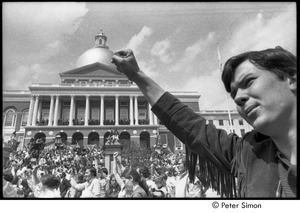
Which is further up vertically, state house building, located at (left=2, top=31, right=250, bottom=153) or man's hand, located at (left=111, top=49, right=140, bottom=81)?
state house building, located at (left=2, top=31, right=250, bottom=153)

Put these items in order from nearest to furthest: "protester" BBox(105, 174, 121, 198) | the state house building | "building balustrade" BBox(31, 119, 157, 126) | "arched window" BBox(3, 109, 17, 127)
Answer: "protester" BBox(105, 174, 121, 198)
the state house building
"building balustrade" BBox(31, 119, 157, 126)
"arched window" BBox(3, 109, 17, 127)

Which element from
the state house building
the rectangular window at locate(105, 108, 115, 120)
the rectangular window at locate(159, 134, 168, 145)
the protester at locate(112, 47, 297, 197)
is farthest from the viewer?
the rectangular window at locate(105, 108, 115, 120)

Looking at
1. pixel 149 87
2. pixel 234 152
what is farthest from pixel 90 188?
pixel 234 152

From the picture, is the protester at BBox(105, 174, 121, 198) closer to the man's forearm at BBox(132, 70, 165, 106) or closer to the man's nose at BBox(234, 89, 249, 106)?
the man's forearm at BBox(132, 70, 165, 106)

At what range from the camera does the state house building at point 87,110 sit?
41438 millimetres

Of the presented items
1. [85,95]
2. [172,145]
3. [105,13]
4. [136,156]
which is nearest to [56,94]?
[85,95]

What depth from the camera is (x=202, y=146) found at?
1693mm

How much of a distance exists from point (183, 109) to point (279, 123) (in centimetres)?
55

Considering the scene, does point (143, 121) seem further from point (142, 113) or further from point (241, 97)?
point (241, 97)

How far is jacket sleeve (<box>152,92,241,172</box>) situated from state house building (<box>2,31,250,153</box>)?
38851 mm

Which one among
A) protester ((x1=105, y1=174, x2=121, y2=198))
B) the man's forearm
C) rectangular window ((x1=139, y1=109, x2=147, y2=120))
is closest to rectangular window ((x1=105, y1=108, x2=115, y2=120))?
rectangular window ((x1=139, y1=109, x2=147, y2=120))

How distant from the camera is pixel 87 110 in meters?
43.3

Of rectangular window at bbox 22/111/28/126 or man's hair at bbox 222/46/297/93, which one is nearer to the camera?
man's hair at bbox 222/46/297/93

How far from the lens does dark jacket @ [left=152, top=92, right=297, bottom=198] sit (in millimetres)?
1501
